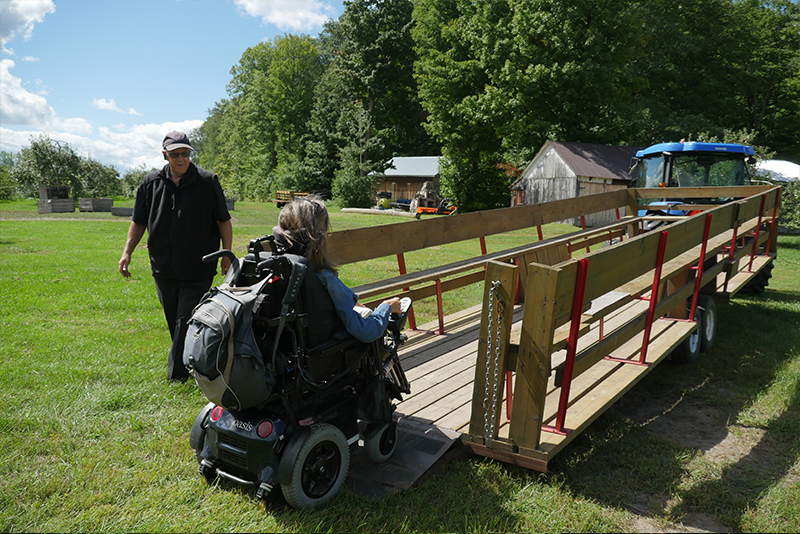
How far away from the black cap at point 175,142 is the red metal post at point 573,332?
9.46ft

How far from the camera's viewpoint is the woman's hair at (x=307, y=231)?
9.49 feet

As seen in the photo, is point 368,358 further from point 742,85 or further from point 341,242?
point 742,85

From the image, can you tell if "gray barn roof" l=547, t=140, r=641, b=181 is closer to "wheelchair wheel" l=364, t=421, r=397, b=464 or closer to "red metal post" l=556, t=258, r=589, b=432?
"red metal post" l=556, t=258, r=589, b=432

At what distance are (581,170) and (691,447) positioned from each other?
2477cm

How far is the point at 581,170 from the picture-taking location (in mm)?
26938

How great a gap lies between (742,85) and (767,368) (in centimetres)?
4081

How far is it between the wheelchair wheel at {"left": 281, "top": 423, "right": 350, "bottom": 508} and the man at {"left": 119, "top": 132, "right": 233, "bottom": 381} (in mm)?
1864

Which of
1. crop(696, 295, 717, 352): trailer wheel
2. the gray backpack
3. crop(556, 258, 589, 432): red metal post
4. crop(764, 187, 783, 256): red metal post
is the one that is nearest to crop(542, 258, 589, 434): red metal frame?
crop(556, 258, 589, 432): red metal post

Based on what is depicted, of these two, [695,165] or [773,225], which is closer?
[773,225]

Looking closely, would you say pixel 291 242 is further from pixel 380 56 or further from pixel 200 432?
pixel 380 56

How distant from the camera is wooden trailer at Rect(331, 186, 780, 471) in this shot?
2988mm

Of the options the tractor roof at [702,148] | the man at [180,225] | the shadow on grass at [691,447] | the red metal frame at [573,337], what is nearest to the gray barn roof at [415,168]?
the tractor roof at [702,148]

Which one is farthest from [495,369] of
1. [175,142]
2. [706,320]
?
[706,320]

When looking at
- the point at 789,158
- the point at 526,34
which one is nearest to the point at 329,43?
the point at 526,34
